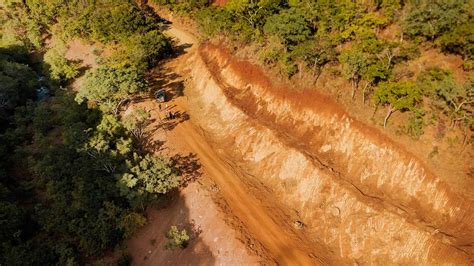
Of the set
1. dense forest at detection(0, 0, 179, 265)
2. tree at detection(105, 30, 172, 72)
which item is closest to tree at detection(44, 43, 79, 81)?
dense forest at detection(0, 0, 179, 265)

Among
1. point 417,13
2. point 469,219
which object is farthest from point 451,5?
point 469,219

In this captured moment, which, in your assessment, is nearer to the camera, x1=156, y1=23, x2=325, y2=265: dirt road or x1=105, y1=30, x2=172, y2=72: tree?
x1=156, y1=23, x2=325, y2=265: dirt road

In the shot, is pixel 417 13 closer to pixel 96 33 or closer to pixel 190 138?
pixel 190 138

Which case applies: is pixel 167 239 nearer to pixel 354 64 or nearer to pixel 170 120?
pixel 170 120

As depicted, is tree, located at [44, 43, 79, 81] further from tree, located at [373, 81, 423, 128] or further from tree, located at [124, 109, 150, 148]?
tree, located at [373, 81, 423, 128]

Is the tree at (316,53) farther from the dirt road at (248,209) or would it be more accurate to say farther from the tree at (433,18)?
the dirt road at (248,209)

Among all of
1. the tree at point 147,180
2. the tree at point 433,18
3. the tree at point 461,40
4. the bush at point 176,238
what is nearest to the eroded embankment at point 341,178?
the tree at point 147,180
